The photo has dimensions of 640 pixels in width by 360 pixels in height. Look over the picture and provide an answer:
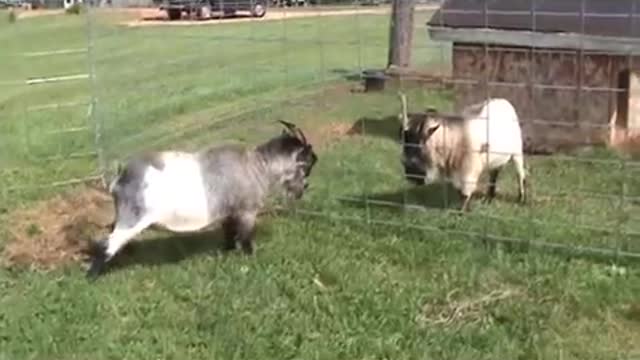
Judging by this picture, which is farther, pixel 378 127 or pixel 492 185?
pixel 378 127

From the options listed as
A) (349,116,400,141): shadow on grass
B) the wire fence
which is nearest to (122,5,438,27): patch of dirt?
the wire fence

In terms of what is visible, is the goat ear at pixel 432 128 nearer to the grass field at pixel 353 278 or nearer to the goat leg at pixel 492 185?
the grass field at pixel 353 278

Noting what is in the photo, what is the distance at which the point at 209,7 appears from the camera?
12.6 m

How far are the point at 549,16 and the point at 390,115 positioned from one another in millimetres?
2697

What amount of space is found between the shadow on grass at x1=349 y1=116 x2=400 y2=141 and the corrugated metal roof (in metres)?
1.26

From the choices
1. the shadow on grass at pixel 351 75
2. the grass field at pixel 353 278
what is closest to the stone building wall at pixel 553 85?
the grass field at pixel 353 278

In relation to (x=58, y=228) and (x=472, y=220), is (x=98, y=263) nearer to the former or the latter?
(x=58, y=228)

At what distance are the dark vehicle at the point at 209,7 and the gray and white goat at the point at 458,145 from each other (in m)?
3.95

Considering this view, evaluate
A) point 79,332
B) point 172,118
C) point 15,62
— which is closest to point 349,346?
point 79,332

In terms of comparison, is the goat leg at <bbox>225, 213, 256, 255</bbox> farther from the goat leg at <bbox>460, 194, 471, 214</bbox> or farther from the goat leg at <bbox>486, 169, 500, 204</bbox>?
the goat leg at <bbox>486, 169, 500, 204</bbox>

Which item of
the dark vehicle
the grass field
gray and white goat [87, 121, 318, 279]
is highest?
the dark vehicle

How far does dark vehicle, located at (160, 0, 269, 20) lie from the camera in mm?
11922

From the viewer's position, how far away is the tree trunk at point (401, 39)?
15219 millimetres

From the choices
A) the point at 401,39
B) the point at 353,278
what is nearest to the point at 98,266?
the point at 353,278
